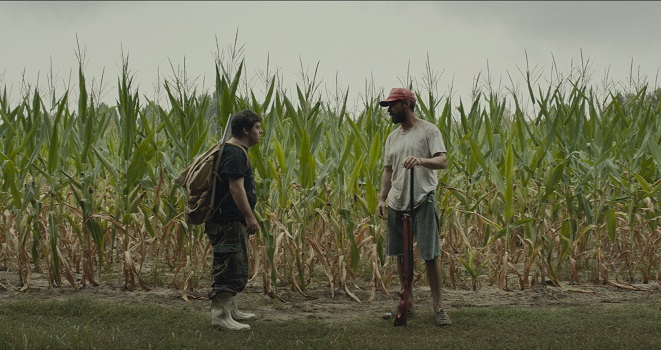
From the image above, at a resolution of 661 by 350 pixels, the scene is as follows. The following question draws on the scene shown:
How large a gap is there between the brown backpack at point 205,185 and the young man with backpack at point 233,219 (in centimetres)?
3

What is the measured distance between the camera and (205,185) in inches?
209

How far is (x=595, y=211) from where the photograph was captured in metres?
7.61

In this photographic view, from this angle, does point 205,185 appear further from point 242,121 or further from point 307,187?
point 307,187

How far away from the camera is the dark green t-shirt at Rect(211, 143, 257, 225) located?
5203 mm

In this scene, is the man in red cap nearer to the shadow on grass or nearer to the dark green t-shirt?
the shadow on grass

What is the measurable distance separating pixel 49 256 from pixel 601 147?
5967 millimetres

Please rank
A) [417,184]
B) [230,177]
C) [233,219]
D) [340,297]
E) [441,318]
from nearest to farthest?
[230,177] < [233,219] < [417,184] < [441,318] < [340,297]

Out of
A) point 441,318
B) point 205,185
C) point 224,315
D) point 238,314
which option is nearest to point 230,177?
point 205,185

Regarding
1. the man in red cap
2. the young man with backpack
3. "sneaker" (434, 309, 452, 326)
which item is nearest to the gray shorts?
the man in red cap

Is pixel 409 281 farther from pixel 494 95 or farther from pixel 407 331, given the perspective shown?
pixel 494 95

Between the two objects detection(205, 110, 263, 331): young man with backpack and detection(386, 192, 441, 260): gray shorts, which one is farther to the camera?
detection(386, 192, 441, 260): gray shorts

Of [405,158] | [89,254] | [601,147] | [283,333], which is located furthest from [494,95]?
[89,254]

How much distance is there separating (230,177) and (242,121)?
17.6 inches

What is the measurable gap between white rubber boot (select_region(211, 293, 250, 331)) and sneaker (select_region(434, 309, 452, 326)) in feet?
4.85
